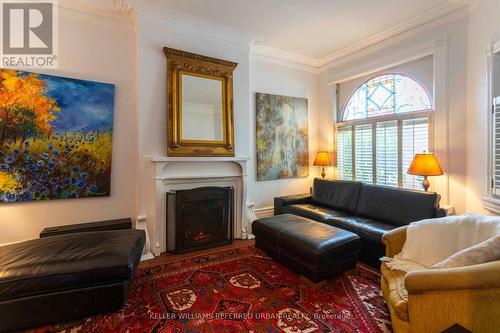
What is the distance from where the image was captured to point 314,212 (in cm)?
367

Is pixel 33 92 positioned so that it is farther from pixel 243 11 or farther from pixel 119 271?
pixel 243 11

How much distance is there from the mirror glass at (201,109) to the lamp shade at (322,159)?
2052mm

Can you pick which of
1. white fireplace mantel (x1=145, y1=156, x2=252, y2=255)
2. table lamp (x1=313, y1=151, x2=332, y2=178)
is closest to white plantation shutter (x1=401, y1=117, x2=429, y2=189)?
table lamp (x1=313, y1=151, x2=332, y2=178)

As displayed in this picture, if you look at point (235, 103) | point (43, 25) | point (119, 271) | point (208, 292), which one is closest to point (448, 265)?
point (208, 292)

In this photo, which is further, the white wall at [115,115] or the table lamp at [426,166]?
the table lamp at [426,166]

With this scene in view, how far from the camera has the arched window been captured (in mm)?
3615

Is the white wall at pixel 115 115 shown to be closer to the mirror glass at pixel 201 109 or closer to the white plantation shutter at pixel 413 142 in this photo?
the mirror glass at pixel 201 109

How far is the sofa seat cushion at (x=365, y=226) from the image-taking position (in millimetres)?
2766

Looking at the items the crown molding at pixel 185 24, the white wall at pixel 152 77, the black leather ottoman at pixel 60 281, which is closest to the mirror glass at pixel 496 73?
the crown molding at pixel 185 24

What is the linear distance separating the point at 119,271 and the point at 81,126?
2.07m

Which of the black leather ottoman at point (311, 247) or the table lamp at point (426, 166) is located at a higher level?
the table lamp at point (426, 166)

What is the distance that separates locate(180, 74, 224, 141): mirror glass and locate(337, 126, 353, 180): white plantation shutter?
246 centimetres

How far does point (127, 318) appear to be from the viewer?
6.36ft
